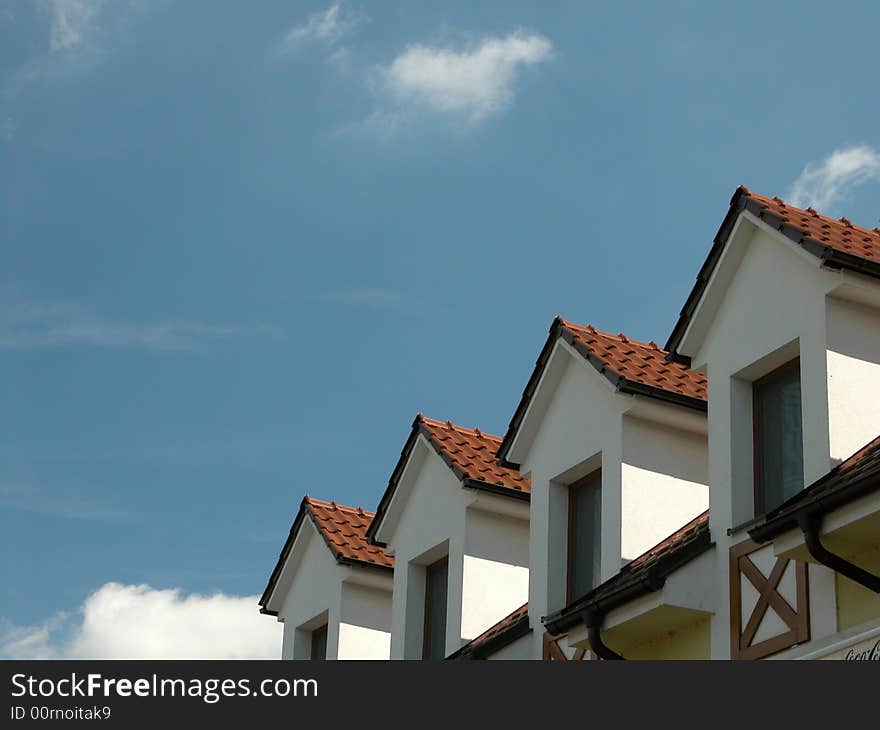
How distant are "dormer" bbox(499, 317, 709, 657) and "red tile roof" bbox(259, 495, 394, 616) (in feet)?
13.7

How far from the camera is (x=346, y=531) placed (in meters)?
24.8

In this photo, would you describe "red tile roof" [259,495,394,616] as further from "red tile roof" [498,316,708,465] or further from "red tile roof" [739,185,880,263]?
"red tile roof" [739,185,880,263]

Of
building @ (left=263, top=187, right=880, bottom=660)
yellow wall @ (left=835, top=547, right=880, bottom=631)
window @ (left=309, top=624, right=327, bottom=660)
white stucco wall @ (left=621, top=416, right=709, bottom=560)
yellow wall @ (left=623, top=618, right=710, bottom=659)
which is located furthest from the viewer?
window @ (left=309, top=624, right=327, bottom=660)

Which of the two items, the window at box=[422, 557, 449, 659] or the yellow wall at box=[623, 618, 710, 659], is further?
the window at box=[422, 557, 449, 659]

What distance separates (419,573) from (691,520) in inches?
202

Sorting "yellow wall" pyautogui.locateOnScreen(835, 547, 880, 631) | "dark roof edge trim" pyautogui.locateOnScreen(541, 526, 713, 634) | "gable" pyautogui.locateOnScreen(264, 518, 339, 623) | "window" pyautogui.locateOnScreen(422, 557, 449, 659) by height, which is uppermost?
"gable" pyautogui.locateOnScreen(264, 518, 339, 623)

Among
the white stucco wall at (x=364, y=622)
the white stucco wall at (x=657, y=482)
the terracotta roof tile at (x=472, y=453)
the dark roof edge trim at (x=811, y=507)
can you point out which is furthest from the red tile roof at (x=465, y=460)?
the dark roof edge trim at (x=811, y=507)

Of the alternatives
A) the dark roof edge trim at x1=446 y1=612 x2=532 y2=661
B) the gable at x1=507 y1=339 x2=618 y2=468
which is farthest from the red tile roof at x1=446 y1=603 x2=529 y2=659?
the gable at x1=507 y1=339 x2=618 y2=468

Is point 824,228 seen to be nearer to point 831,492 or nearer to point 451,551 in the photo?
point 831,492

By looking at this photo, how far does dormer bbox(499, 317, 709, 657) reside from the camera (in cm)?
1805

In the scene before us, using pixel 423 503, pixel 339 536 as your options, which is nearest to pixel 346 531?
pixel 339 536
